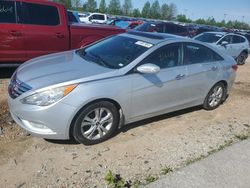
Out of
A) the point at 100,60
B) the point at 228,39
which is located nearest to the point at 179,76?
the point at 100,60

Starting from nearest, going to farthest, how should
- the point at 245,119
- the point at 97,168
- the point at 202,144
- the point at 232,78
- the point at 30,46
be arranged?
the point at 97,168, the point at 202,144, the point at 245,119, the point at 232,78, the point at 30,46

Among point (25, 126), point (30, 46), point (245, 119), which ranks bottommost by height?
point (245, 119)

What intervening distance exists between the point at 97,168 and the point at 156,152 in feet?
3.07

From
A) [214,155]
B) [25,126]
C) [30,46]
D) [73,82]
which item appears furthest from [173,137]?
[30,46]

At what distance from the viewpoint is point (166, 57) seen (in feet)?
17.1

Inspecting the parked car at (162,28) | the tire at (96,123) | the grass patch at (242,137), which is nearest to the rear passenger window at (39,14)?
the tire at (96,123)

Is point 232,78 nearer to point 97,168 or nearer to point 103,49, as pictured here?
point 103,49

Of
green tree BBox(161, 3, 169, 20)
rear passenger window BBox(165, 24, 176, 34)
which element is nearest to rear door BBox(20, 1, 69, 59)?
rear passenger window BBox(165, 24, 176, 34)

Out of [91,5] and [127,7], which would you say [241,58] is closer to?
[91,5]

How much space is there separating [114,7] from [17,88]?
75.8 metres

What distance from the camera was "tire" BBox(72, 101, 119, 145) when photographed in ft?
13.9

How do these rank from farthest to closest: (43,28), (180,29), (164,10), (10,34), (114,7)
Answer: (164,10) → (114,7) → (180,29) → (43,28) → (10,34)

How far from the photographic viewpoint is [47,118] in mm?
4035

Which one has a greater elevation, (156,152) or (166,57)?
(166,57)
